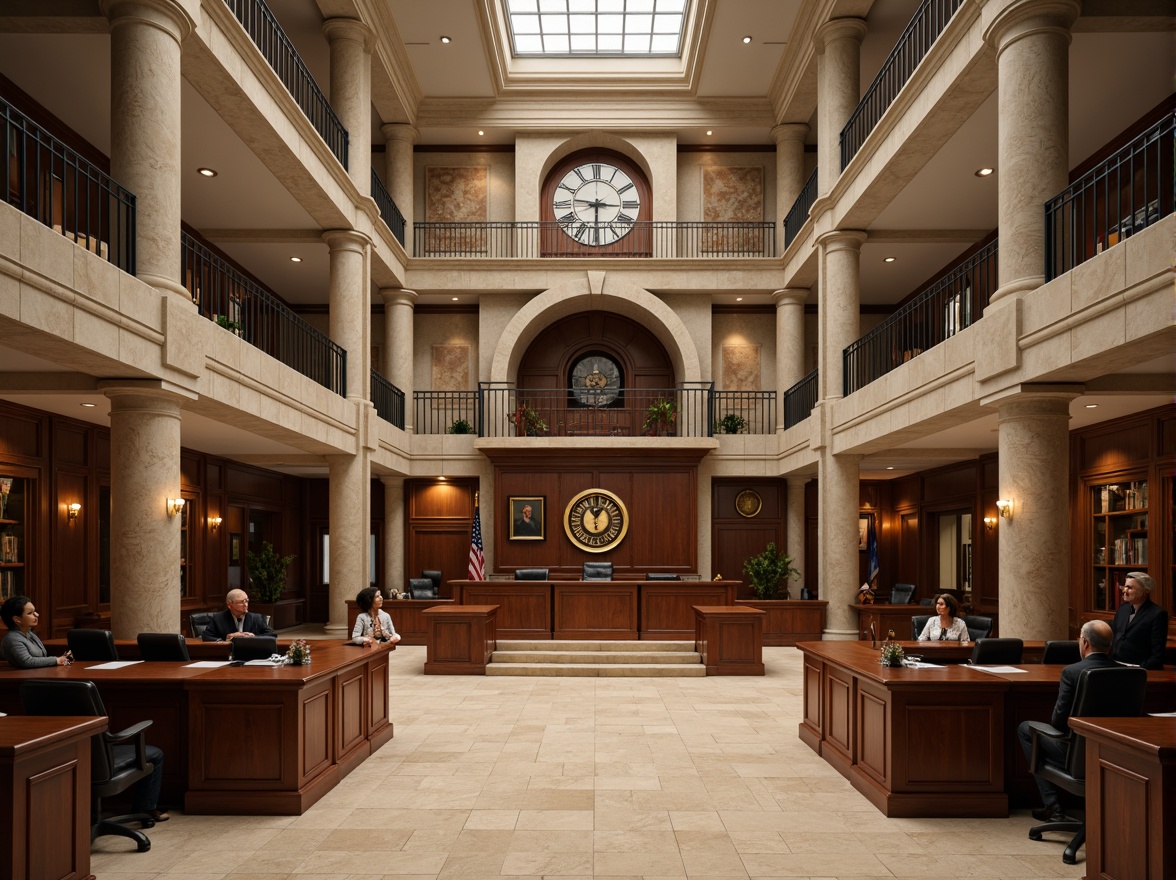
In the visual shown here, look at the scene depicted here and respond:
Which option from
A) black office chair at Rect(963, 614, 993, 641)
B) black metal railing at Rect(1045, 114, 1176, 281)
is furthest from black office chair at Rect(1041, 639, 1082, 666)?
black metal railing at Rect(1045, 114, 1176, 281)

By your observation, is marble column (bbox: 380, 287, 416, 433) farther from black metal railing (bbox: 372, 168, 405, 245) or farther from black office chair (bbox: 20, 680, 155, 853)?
black office chair (bbox: 20, 680, 155, 853)

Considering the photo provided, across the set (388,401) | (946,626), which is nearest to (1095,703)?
(946,626)

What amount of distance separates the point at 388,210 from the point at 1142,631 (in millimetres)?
15331

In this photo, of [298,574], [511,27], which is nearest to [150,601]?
[298,574]

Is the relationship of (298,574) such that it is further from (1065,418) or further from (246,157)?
(1065,418)

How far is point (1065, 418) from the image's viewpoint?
8.88 m

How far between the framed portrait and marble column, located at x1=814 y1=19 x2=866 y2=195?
25.7 ft

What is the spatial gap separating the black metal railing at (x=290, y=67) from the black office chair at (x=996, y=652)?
387 inches

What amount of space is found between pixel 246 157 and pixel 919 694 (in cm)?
1060

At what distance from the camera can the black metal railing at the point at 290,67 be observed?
40.6 feet

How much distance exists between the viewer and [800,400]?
1856 centimetres

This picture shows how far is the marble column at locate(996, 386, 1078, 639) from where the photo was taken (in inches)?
346

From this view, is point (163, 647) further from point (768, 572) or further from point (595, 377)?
point (595, 377)

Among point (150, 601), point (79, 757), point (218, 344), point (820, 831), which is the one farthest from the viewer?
point (218, 344)
